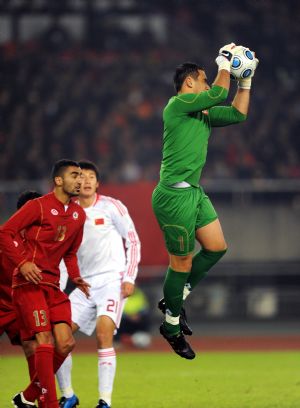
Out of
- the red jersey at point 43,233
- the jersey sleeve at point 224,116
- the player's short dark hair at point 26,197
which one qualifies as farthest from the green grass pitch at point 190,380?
the jersey sleeve at point 224,116

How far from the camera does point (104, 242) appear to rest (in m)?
9.05

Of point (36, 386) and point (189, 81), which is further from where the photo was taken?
point (36, 386)

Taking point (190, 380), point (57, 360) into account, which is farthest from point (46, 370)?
point (190, 380)

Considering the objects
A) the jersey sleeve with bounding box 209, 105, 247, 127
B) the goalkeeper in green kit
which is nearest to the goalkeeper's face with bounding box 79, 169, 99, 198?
the goalkeeper in green kit

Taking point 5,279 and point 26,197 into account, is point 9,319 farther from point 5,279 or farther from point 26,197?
point 26,197

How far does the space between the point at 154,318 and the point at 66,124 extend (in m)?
4.48

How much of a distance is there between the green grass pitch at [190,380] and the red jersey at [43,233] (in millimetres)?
1666

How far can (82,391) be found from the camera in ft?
34.0

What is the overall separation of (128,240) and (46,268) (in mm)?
1403

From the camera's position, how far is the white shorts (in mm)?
8742

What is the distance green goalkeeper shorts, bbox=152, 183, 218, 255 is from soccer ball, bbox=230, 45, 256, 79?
964 millimetres

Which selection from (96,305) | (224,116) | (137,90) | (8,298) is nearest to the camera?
(224,116)

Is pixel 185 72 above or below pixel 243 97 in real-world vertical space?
above

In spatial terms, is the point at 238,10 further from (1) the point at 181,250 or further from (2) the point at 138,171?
(1) the point at 181,250
